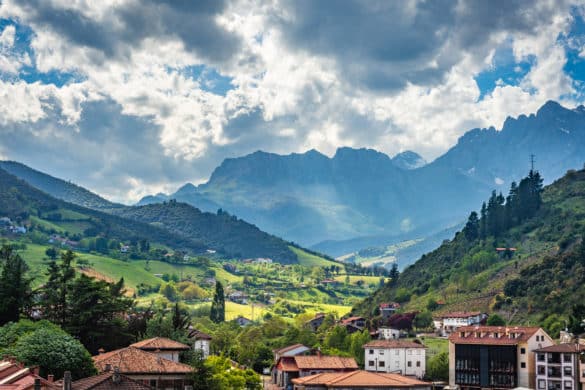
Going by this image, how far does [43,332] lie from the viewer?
3004 inches

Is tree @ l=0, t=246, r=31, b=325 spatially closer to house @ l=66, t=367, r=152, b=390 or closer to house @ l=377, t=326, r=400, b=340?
house @ l=66, t=367, r=152, b=390

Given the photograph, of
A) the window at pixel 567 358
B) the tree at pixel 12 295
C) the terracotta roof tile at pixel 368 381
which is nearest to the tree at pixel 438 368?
the window at pixel 567 358

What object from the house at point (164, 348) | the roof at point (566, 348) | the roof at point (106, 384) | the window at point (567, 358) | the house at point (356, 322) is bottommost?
the roof at point (106, 384)

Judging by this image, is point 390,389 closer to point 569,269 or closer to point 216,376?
point 216,376

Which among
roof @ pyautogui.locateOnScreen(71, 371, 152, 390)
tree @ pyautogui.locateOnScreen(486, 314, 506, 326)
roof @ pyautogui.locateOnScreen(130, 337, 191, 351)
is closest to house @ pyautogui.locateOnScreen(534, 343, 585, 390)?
tree @ pyautogui.locateOnScreen(486, 314, 506, 326)

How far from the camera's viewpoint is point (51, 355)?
7419cm

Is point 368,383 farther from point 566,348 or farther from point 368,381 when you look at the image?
point 566,348

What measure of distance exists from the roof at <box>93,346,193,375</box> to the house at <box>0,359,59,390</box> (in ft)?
36.6

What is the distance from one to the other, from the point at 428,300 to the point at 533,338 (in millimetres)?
77859

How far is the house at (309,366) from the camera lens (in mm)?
118812

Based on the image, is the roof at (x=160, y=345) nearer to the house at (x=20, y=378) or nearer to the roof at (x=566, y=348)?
the house at (x=20, y=378)

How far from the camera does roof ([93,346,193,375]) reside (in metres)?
76.8

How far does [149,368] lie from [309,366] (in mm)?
46509

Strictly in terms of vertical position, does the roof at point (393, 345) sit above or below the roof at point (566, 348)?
below
